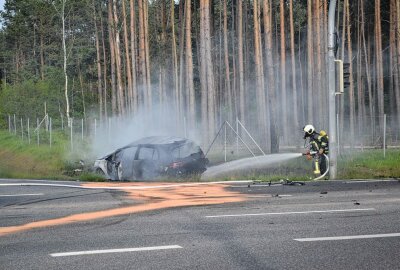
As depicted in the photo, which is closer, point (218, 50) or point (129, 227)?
point (129, 227)

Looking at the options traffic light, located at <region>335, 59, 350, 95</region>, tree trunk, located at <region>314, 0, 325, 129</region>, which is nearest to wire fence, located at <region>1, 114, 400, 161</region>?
tree trunk, located at <region>314, 0, 325, 129</region>

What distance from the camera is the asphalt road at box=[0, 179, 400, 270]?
6.23 meters

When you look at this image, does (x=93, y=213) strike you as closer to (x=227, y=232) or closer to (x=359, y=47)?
(x=227, y=232)

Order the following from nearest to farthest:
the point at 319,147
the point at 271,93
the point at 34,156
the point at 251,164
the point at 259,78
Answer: the point at 319,147 → the point at 251,164 → the point at 271,93 → the point at 34,156 → the point at 259,78

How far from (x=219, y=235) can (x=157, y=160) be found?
10041mm

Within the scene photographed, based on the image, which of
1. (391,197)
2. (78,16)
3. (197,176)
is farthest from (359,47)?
(391,197)

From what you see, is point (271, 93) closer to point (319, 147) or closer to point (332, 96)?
point (319, 147)

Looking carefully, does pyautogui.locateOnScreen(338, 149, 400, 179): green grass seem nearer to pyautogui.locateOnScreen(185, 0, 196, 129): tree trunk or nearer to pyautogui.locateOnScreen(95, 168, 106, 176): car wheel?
pyautogui.locateOnScreen(95, 168, 106, 176): car wheel

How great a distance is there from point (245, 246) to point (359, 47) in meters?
48.8

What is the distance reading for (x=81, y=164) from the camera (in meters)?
25.5

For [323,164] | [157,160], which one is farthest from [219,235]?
[323,164]

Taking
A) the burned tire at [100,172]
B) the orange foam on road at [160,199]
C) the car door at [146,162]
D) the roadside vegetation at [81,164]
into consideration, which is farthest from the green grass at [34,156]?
the orange foam on road at [160,199]

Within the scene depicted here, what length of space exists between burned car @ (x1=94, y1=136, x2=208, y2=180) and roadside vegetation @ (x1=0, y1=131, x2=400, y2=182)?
75 centimetres

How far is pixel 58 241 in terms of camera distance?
742 centimetres
